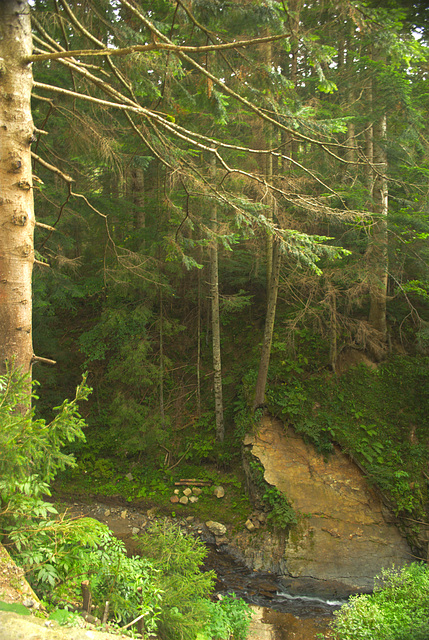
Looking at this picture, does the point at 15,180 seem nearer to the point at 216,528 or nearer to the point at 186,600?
the point at 186,600

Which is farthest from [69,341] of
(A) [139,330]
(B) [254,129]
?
(B) [254,129]

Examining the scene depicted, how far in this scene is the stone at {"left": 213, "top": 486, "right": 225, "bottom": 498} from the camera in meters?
9.53

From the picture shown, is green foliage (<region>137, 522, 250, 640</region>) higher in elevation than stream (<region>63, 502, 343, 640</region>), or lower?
higher

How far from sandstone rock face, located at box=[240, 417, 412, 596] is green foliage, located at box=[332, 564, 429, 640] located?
113cm

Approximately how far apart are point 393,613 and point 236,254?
30.7ft

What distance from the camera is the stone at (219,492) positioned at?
9527 millimetres

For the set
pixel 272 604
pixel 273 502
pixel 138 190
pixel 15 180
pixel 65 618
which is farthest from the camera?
pixel 138 190

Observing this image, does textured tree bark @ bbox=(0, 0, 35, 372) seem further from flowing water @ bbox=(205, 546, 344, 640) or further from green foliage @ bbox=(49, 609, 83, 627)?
flowing water @ bbox=(205, 546, 344, 640)

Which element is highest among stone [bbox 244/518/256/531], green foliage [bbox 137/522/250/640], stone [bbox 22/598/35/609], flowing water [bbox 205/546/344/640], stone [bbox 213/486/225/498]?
stone [bbox 22/598/35/609]

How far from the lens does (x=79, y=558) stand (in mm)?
3242

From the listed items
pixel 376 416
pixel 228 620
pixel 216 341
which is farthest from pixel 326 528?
pixel 216 341

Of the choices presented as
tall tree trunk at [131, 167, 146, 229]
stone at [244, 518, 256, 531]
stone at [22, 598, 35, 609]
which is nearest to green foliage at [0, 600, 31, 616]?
stone at [22, 598, 35, 609]

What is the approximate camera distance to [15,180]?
365cm

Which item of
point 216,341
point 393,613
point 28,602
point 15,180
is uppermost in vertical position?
point 15,180
